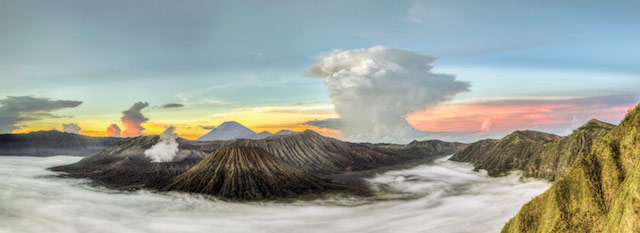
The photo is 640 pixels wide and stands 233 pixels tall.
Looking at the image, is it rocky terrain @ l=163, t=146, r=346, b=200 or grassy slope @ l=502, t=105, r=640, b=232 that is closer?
grassy slope @ l=502, t=105, r=640, b=232

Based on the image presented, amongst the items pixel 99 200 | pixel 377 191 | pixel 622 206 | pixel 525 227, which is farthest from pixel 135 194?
pixel 622 206

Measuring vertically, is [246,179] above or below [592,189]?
below

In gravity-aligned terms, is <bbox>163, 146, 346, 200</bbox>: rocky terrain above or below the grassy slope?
below

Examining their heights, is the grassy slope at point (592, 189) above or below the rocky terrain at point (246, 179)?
above

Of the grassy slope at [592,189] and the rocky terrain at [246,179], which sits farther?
the rocky terrain at [246,179]
